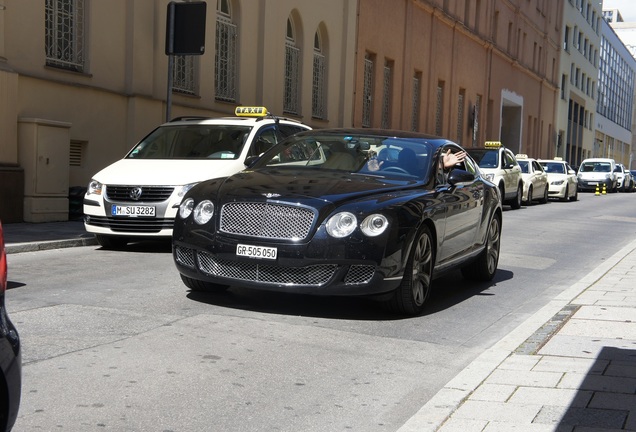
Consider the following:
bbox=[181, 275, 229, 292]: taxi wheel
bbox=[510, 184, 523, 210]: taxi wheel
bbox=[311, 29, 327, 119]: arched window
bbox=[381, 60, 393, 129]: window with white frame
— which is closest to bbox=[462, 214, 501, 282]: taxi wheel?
bbox=[181, 275, 229, 292]: taxi wheel

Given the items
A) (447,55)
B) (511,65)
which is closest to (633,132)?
(511,65)

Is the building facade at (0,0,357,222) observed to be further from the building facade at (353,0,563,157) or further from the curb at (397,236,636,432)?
the curb at (397,236,636,432)

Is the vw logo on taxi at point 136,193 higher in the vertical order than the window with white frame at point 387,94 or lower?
lower

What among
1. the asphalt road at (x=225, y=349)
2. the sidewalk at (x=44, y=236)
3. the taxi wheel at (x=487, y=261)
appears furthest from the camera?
the sidewalk at (x=44, y=236)

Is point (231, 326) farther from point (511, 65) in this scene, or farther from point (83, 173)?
point (511, 65)

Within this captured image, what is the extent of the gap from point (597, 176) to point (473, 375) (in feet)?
155

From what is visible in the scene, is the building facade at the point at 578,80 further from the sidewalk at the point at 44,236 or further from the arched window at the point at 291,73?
the sidewalk at the point at 44,236

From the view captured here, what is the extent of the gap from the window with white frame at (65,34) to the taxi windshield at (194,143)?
3846mm

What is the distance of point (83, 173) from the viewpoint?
56.3 feet

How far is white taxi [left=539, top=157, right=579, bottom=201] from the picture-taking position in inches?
1332

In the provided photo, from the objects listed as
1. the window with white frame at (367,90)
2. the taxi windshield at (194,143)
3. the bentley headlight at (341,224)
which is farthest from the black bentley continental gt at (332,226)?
the window with white frame at (367,90)

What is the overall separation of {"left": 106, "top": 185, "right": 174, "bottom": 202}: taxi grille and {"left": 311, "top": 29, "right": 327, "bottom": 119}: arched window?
1617 centimetres

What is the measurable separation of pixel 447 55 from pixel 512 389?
35.6 metres

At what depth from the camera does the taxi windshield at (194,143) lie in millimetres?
12930
